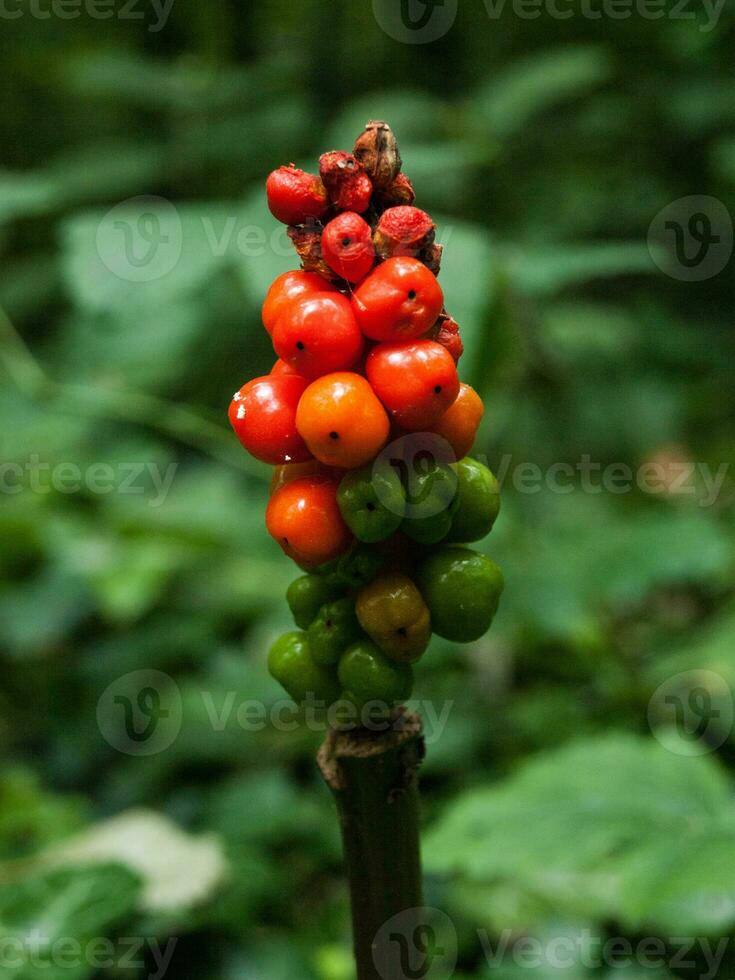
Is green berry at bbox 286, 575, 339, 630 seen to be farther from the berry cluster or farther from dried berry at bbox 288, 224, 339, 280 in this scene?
dried berry at bbox 288, 224, 339, 280

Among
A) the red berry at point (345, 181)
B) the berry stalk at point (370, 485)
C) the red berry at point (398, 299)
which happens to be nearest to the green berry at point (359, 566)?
the berry stalk at point (370, 485)

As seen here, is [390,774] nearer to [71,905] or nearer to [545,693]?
[71,905]

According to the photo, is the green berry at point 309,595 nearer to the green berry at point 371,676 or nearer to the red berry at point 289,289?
the green berry at point 371,676

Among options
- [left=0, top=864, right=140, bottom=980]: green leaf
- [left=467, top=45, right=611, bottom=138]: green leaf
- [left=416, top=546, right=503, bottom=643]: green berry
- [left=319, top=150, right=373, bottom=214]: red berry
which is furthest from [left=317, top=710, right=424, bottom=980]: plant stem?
[left=467, top=45, right=611, bottom=138]: green leaf

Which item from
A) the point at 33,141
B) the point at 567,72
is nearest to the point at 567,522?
the point at 567,72

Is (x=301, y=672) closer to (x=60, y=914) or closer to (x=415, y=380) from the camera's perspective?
(x=415, y=380)

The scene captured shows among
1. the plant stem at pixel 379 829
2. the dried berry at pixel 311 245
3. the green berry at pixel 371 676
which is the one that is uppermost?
the dried berry at pixel 311 245

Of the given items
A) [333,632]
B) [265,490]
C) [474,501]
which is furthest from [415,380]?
[265,490]
